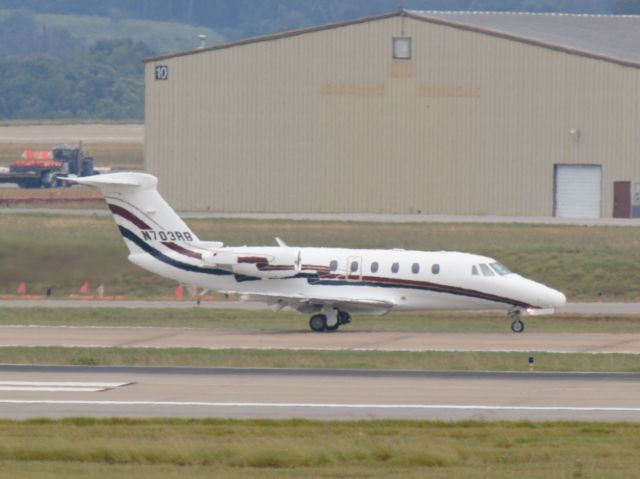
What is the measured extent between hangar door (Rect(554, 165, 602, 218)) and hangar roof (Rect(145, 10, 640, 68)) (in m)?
5.98

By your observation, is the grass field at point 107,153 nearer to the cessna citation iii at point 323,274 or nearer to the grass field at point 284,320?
the grass field at point 284,320

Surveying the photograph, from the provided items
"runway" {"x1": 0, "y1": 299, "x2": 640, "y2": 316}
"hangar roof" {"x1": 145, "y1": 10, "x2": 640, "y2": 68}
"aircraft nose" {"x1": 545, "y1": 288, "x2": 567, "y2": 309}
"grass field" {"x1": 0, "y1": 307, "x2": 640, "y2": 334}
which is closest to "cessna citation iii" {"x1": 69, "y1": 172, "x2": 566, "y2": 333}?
"aircraft nose" {"x1": 545, "y1": 288, "x2": 567, "y2": 309}

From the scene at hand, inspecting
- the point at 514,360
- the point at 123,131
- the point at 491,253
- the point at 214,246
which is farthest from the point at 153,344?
the point at 123,131

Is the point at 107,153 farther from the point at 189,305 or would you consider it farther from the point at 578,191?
the point at 189,305

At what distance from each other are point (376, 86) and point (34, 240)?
107 ft

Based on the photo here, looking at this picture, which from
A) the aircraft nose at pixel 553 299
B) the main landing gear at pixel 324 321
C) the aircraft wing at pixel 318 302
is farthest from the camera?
the main landing gear at pixel 324 321

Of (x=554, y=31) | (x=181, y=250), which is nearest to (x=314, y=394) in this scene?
(x=181, y=250)

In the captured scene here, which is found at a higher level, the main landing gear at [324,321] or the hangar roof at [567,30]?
the hangar roof at [567,30]

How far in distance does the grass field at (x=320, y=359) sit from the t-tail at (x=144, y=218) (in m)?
6.99

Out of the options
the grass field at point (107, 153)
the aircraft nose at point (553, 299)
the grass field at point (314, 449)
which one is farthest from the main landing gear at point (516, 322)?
the grass field at point (107, 153)

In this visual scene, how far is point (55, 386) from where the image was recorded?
32.1 meters

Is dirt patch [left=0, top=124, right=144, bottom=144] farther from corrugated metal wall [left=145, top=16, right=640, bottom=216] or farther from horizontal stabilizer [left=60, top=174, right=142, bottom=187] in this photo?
horizontal stabilizer [left=60, top=174, right=142, bottom=187]

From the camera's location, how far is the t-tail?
45219mm

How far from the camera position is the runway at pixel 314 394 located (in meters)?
28.6
